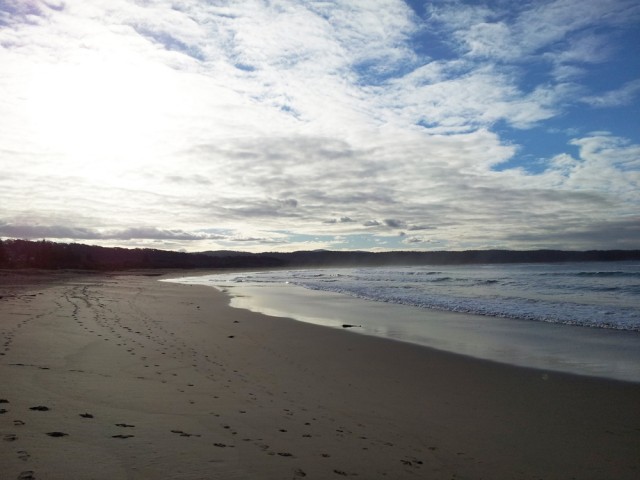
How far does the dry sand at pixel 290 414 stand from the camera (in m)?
4.30

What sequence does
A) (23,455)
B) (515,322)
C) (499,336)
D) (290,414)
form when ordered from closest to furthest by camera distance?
(23,455)
(290,414)
(499,336)
(515,322)

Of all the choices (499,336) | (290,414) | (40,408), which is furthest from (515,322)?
(40,408)

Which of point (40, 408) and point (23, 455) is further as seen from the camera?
point (40, 408)

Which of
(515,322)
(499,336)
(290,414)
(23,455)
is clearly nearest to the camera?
(23,455)

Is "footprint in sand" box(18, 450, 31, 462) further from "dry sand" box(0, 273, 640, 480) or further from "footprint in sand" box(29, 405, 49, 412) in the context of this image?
"footprint in sand" box(29, 405, 49, 412)

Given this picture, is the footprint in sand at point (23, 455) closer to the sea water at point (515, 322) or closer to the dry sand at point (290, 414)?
the dry sand at point (290, 414)

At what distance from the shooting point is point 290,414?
609cm

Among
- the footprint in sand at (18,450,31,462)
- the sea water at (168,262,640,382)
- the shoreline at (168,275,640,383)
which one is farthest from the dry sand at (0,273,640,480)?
the sea water at (168,262,640,382)

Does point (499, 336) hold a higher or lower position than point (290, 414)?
lower

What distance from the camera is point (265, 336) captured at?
1348 centimetres

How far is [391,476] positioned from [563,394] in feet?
15.5

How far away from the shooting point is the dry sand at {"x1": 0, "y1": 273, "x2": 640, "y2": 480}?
4.30m

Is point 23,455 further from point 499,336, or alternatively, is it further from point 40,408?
point 499,336

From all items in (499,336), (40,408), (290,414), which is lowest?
(499,336)
